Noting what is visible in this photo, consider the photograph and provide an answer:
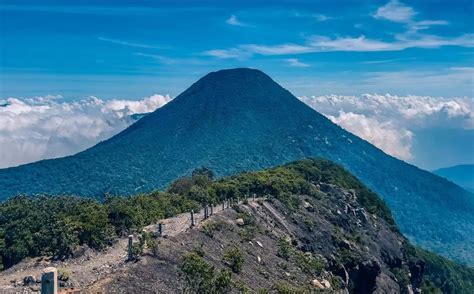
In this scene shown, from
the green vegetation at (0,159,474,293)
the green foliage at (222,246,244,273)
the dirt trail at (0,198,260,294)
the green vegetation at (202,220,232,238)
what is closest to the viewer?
the dirt trail at (0,198,260,294)

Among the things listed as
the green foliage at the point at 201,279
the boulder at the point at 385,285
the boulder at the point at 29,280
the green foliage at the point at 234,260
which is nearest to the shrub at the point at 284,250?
the green foliage at the point at 234,260

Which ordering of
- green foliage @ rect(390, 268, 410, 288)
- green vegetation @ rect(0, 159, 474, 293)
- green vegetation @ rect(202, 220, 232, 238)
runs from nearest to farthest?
green vegetation @ rect(0, 159, 474, 293) → green vegetation @ rect(202, 220, 232, 238) → green foliage @ rect(390, 268, 410, 288)

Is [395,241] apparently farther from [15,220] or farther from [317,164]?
[15,220]

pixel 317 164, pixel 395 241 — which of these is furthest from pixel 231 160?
pixel 395 241

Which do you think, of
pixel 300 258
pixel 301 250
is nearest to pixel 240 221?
pixel 300 258

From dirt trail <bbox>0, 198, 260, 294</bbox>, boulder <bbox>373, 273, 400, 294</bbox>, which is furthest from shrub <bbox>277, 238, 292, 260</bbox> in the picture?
boulder <bbox>373, 273, 400, 294</bbox>

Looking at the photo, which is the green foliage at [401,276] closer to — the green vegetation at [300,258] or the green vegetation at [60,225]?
the green vegetation at [300,258]

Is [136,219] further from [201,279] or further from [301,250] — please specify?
[301,250]

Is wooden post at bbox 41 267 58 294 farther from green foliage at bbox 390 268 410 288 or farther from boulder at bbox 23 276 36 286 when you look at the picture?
green foliage at bbox 390 268 410 288

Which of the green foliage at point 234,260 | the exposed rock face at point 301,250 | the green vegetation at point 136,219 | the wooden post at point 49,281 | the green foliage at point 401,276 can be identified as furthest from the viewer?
the green foliage at point 401,276
